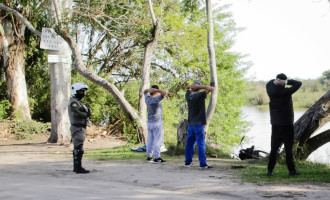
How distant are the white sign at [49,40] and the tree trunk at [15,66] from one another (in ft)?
16.8

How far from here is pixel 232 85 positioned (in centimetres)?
2902

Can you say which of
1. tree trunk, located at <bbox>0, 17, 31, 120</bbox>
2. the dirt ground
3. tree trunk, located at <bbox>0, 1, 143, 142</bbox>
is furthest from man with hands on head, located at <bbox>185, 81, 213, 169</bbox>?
tree trunk, located at <bbox>0, 17, 31, 120</bbox>

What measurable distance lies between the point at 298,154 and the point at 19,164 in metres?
6.88

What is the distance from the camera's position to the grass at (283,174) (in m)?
7.25

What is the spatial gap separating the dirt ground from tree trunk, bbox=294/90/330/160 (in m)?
1.90

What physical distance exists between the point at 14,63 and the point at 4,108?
7.40 feet

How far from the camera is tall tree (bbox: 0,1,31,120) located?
64.5 ft

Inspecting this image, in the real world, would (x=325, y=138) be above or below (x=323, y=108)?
below

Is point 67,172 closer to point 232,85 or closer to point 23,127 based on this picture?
point 23,127

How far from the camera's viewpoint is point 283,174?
7.88 metres

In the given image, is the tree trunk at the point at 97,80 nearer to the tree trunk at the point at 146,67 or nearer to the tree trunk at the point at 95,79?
the tree trunk at the point at 95,79

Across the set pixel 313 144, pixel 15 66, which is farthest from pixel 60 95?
pixel 313 144

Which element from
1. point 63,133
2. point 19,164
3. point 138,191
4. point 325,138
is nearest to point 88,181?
point 138,191

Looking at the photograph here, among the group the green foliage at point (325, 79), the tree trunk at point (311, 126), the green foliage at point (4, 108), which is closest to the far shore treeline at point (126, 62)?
the green foliage at point (4, 108)
